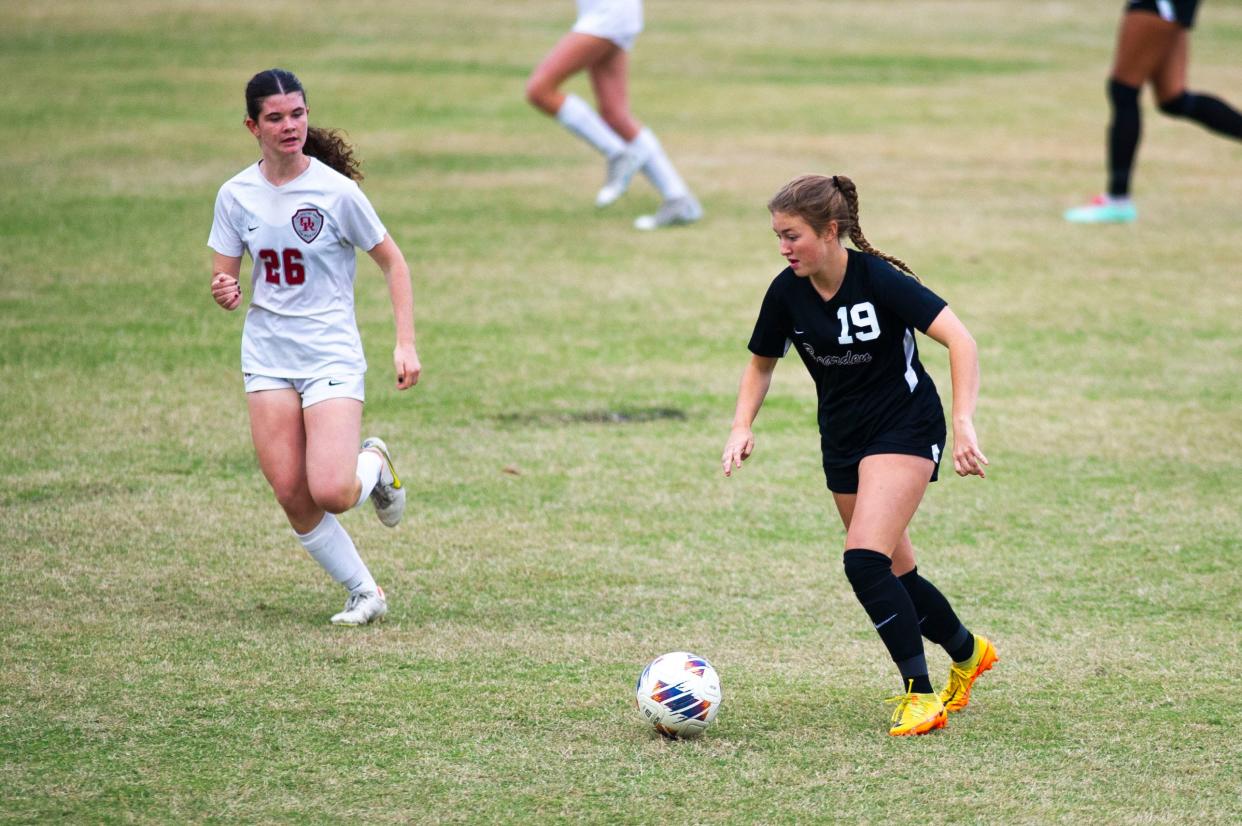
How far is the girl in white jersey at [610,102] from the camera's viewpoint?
1226cm

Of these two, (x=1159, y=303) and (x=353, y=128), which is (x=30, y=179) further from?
(x=1159, y=303)

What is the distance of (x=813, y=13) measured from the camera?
28906mm

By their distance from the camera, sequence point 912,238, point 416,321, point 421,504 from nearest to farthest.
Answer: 1. point 421,504
2. point 416,321
3. point 912,238

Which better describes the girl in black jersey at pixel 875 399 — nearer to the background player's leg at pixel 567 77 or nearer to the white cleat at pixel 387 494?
the white cleat at pixel 387 494

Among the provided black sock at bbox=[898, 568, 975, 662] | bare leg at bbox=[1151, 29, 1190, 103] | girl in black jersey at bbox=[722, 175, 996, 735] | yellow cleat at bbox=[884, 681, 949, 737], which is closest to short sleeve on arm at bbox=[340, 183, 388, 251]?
girl in black jersey at bbox=[722, 175, 996, 735]

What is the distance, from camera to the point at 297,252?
18.6 ft

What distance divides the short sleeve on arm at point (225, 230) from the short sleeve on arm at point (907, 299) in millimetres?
2355

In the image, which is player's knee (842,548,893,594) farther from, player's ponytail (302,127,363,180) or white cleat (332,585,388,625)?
player's ponytail (302,127,363,180)

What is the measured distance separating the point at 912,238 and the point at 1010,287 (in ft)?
4.82

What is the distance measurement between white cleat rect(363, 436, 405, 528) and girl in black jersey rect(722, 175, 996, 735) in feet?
5.32

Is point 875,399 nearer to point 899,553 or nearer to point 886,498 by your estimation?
point 886,498

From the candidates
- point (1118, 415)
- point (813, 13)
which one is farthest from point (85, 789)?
point (813, 13)

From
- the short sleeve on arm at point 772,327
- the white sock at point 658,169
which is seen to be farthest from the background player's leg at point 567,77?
the short sleeve on arm at point 772,327

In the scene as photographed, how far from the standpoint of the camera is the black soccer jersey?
15.7 feet
